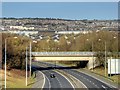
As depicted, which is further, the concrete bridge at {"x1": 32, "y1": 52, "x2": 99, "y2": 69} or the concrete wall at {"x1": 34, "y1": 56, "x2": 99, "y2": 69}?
the concrete wall at {"x1": 34, "y1": 56, "x2": 99, "y2": 69}

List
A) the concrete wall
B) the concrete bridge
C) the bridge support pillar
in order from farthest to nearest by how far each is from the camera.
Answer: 1. the bridge support pillar
2. the concrete wall
3. the concrete bridge

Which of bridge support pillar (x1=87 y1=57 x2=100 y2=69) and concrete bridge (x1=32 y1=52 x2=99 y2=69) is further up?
concrete bridge (x1=32 y1=52 x2=99 y2=69)

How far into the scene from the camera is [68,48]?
145500 mm

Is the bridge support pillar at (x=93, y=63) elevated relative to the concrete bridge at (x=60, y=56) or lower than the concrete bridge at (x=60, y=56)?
lower

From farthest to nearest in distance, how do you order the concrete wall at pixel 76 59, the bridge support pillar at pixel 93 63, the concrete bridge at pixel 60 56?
the bridge support pillar at pixel 93 63
the concrete wall at pixel 76 59
the concrete bridge at pixel 60 56

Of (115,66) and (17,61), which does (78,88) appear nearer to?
(115,66)

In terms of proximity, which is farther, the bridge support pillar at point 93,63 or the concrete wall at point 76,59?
the bridge support pillar at point 93,63

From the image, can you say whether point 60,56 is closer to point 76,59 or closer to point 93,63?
point 76,59

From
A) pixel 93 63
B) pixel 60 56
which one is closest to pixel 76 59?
pixel 60 56

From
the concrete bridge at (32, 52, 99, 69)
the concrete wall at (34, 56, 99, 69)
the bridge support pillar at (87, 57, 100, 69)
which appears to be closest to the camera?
the concrete bridge at (32, 52, 99, 69)

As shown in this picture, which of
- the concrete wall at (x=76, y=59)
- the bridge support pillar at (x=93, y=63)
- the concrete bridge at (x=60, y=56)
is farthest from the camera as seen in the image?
the bridge support pillar at (x=93, y=63)

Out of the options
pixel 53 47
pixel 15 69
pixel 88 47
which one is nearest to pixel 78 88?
pixel 15 69

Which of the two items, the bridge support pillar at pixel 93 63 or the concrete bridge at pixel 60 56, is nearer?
the concrete bridge at pixel 60 56

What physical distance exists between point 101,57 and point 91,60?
13.1 ft
